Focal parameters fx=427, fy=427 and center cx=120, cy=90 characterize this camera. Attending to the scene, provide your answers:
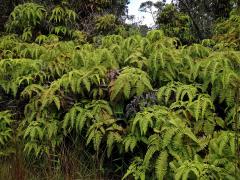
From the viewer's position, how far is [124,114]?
5227mm

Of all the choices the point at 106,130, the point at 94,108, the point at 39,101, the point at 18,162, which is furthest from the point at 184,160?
the point at 39,101

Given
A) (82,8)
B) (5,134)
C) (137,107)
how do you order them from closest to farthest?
(137,107), (5,134), (82,8)

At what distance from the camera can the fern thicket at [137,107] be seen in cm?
438

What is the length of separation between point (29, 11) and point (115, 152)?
14.3 ft

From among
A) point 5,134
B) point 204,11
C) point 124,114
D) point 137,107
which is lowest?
point 5,134

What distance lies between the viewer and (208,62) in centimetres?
516

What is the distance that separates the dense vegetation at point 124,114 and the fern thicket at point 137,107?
0.01 m

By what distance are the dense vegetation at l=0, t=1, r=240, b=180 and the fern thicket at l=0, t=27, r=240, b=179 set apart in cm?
1

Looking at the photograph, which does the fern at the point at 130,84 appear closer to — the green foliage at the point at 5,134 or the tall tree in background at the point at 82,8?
the green foliage at the point at 5,134

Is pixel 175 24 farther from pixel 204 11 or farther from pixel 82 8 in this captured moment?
pixel 82 8

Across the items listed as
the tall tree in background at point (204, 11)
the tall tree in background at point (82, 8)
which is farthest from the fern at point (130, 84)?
the tall tree in background at point (204, 11)

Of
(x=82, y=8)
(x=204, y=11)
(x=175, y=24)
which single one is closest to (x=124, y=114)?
(x=82, y=8)

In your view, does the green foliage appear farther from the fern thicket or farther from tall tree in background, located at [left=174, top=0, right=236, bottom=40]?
tall tree in background, located at [left=174, top=0, right=236, bottom=40]

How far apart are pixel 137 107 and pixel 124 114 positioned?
0.20m
